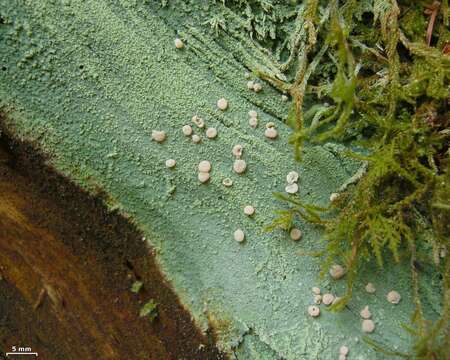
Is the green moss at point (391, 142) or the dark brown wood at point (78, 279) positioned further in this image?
the dark brown wood at point (78, 279)

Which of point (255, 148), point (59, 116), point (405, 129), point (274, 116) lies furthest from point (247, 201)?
point (59, 116)

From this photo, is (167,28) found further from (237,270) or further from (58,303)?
(58,303)

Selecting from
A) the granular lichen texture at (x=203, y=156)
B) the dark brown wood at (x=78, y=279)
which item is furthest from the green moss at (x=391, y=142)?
the dark brown wood at (x=78, y=279)

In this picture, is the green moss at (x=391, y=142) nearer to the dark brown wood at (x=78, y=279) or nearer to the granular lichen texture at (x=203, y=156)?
the granular lichen texture at (x=203, y=156)

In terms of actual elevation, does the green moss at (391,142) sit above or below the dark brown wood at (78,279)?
above

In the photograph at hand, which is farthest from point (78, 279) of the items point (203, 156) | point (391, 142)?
point (391, 142)
